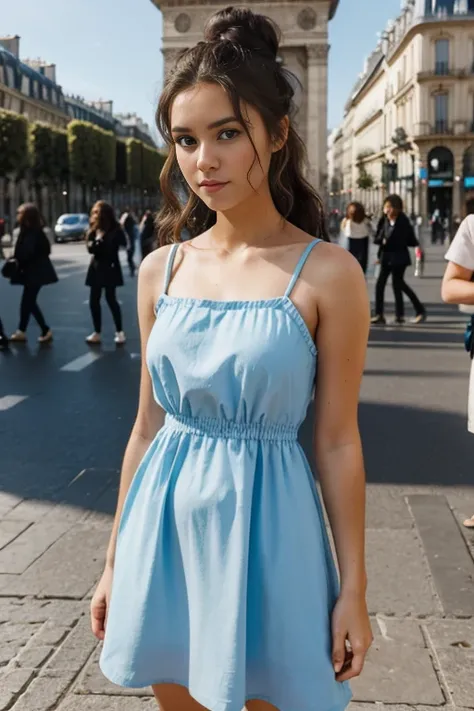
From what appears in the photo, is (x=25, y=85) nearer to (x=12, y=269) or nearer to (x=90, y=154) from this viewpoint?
(x=90, y=154)

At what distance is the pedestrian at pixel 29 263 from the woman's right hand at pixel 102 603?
10.7 m

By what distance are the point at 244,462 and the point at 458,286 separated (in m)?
2.81

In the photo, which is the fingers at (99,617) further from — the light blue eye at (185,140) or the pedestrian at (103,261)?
the pedestrian at (103,261)

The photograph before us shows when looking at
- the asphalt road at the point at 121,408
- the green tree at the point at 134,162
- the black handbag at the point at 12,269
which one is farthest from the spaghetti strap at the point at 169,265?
the green tree at the point at 134,162

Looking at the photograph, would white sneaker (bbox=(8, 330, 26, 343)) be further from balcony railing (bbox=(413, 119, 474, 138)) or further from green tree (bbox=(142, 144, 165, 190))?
green tree (bbox=(142, 144, 165, 190))

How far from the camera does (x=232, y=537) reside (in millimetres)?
1754

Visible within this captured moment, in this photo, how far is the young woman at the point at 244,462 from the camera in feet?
5.71

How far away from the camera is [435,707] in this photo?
2.99 m

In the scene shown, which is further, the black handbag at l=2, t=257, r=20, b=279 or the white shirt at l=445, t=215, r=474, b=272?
the black handbag at l=2, t=257, r=20, b=279

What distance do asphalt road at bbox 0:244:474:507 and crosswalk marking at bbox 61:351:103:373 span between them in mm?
12

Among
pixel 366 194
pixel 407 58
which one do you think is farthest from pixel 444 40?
pixel 366 194

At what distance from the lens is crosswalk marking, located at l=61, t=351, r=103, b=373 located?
10269 mm

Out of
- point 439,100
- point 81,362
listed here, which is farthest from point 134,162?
point 81,362

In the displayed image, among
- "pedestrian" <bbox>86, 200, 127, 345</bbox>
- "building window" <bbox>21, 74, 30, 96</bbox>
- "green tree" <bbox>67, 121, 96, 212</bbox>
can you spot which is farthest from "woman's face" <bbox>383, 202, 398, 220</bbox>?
"building window" <bbox>21, 74, 30, 96</bbox>
